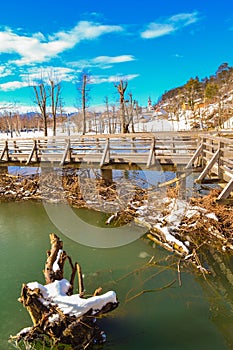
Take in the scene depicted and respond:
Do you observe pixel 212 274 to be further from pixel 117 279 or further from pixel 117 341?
pixel 117 341

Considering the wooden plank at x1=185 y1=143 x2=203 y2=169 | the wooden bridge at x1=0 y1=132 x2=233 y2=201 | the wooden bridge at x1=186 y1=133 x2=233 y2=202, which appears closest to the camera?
the wooden bridge at x1=186 y1=133 x2=233 y2=202

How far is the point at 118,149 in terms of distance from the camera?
10000 mm

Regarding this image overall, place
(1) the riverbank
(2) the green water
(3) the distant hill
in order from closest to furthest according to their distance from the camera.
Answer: (2) the green water < (1) the riverbank < (3) the distant hill

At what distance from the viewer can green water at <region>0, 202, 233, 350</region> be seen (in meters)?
4.04

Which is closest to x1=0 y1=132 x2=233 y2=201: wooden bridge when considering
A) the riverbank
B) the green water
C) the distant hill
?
the riverbank

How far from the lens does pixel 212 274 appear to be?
5695 millimetres

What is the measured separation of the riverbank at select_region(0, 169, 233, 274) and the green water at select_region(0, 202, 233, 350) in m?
0.50

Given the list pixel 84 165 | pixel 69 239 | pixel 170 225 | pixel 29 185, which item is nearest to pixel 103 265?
pixel 69 239

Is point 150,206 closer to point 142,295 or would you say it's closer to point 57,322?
Result: point 142,295

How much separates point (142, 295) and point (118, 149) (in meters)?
5.85

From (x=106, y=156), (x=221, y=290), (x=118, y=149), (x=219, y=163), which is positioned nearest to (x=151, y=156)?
(x=118, y=149)

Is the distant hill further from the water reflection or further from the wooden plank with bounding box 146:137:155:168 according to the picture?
the water reflection

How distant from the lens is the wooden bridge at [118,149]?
888cm

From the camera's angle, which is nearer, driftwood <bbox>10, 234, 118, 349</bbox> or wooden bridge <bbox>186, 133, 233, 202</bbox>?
driftwood <bbox>10, 234, 118, 349</bbox>
